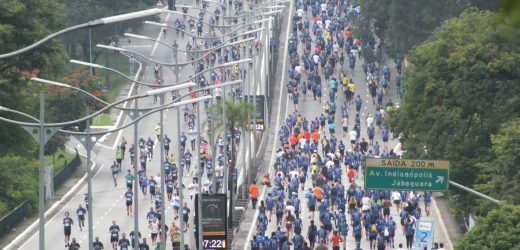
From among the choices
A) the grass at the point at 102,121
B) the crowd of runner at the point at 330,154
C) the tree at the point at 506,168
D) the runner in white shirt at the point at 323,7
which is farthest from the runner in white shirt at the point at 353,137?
the runner in white shirt at the point at 323,7

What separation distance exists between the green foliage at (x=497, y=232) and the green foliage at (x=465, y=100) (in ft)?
62.3

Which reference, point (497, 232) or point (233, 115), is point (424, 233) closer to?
point (497, 232)

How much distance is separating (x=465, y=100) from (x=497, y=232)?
2261cm

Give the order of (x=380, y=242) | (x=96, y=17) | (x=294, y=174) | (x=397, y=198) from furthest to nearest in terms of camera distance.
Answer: (x=96, y=17)
(x=294, y=174)
(x=397, y=198)
(x=380, y=242)

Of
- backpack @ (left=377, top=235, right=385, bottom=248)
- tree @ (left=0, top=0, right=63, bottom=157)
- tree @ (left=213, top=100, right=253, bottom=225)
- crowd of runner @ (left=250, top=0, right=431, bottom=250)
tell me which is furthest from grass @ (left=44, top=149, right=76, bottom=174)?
tree @ (left=0, top=0, right=63, bottom=157)

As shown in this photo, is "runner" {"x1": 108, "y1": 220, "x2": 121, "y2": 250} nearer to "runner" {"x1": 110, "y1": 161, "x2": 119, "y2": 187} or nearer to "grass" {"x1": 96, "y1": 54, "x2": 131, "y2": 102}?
"runner" {"x1": 110, "y1": 161, "x2": 119, "y2": 187}

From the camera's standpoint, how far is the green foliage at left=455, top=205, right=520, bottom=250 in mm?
44125

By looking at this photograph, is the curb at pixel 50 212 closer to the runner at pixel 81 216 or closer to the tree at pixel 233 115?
the runner at pixel 81 216

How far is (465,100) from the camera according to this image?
66.8 meters

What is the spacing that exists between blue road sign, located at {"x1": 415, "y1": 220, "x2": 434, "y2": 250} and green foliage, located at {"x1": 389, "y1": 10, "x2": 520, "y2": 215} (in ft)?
26.7

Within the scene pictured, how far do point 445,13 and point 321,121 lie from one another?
13.3m

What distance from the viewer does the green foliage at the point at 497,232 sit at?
44.1 m

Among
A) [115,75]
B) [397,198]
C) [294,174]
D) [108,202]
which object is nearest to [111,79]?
[115,75]

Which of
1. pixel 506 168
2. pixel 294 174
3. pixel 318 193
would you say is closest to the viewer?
pixel 506 168
